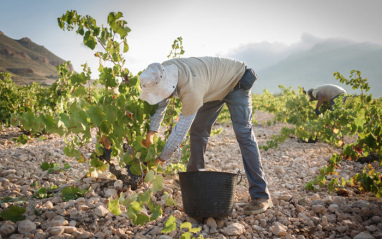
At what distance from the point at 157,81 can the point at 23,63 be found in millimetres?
55371

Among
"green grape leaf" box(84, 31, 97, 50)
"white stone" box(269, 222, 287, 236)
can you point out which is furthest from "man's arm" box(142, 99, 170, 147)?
"white stone" box(269, 222, 287, 236)

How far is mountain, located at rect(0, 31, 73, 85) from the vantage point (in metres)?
39.0

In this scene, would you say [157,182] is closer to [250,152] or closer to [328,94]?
[250,152]

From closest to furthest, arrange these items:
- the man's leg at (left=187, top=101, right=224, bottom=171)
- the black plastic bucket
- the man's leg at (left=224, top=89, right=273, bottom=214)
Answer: the black plastic bucket → the man's leg at (left=224, top=89, right=273, bottom=214) → the man's leg at (left=187, top=101, right=224, bottom=171)

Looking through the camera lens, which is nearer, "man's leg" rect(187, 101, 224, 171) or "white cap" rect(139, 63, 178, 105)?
"white cap" rect(139, 63, 178, 105)

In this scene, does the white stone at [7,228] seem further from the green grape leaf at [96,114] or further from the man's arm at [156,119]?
the man's arm at [156,119]

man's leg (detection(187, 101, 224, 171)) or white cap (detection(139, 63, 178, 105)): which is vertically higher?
white cap (detection(139, 63, 178, 105))

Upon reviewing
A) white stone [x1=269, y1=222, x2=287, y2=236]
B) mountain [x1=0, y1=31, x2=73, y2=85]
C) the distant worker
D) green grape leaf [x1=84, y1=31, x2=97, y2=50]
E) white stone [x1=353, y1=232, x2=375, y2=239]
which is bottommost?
white stone [x1=269, y1=222, x2=287, y2=236]

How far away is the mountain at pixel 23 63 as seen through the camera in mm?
39006

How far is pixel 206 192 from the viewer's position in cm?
213

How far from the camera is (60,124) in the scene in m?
1.65

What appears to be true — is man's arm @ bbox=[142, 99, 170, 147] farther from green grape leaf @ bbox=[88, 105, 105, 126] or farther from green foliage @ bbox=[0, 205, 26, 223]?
green foliage @ bbox=[0, 205, 26, 223]

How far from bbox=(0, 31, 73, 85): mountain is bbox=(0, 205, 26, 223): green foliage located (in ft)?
111

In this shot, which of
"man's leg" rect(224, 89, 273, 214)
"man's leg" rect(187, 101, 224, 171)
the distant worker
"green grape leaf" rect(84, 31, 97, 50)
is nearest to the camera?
"green grape leaf" rect(84, 31, 97, 50)
